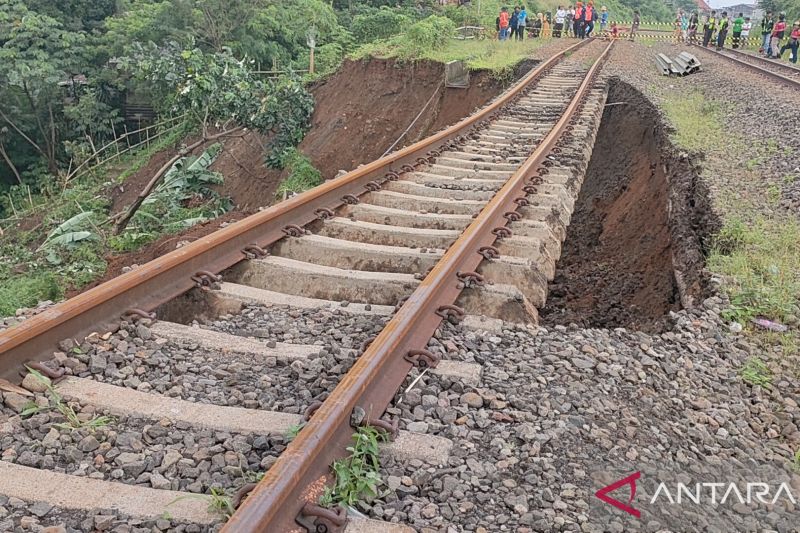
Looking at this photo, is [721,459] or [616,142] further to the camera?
[616,142]

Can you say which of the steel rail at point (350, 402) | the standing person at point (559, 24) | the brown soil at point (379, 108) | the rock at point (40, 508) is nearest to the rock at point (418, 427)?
the steel rail at point (350, 402)

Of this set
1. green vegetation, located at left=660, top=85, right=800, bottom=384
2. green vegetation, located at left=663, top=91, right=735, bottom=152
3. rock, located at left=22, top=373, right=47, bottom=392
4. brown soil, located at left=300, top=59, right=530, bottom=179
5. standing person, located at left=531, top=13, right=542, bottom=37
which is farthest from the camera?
standing person, located at left=531, top=13, right=542, bottom=37

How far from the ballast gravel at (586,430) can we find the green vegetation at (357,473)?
0.06m

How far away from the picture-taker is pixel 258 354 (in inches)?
122

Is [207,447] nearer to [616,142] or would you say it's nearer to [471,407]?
[471,407]

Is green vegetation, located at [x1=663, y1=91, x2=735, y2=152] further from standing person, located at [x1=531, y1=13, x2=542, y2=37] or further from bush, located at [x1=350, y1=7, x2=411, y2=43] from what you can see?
standing person, located at [x1=531, y1=13, x2=542, y2=37]

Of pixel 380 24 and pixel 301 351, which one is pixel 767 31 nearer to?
pixel 380 24

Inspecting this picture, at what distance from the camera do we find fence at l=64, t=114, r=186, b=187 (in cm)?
2328

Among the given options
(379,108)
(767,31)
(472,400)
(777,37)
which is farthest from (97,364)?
(767,31)

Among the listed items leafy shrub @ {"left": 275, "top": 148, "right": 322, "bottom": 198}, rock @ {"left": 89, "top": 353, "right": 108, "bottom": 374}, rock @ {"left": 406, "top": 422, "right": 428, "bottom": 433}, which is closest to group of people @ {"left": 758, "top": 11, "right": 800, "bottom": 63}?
leafy shrub @ {"left": 275, "top": 148, "right": 322, "bottom": 198}

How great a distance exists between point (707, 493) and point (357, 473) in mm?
1262

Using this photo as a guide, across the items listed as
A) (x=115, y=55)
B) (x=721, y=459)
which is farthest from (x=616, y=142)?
(x=115, y=55)

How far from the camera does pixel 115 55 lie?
79.8 feet

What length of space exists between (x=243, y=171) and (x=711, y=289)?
1560 cm
